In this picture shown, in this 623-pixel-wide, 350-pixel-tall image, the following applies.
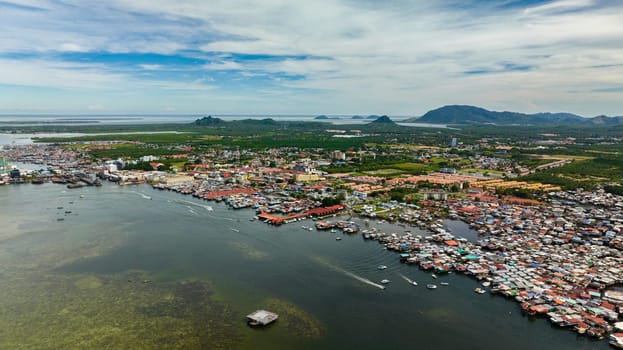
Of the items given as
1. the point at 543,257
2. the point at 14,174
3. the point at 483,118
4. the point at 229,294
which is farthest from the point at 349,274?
the point at 483,118

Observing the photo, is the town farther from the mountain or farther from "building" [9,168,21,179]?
the mountain

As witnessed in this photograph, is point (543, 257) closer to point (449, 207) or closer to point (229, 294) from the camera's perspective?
point (449, 207)

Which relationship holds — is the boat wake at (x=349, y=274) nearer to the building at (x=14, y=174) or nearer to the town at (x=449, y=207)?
the town at (x=449, y=207)

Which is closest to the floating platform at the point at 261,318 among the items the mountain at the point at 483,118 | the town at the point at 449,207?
the town at the point at 449,207

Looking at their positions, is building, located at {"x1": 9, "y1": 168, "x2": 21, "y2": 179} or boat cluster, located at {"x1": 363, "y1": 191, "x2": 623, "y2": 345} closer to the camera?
boat cluster, located at {"x1": 363, "y1": 191, "x2": 623, "y2": 345}

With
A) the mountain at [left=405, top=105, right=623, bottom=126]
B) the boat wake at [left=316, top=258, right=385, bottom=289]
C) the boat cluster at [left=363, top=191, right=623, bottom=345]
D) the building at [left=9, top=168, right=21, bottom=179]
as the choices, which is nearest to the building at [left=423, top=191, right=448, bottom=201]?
the boat cluster at [left=363, top=191, right=623, bottom=345]

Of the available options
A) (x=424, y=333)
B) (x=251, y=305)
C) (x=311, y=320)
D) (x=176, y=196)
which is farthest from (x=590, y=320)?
(x=176, y=196)

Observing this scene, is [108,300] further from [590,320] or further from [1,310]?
[590,320]
